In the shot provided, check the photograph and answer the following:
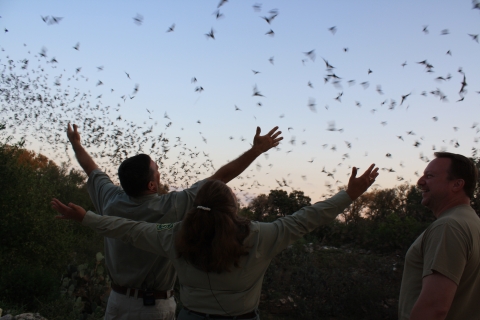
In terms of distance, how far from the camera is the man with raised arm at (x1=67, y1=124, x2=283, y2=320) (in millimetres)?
3830

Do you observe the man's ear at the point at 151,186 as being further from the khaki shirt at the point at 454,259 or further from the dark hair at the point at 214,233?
the khaki shirt at the point at 454,259

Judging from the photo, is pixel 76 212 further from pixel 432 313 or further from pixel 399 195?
pixel 399 195

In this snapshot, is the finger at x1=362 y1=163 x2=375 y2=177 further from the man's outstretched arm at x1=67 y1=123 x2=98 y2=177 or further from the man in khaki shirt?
the man's outstretched arm at x1=67 y1=123 x2=98 y2=177

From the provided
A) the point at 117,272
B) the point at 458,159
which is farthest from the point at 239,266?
the point at 458,159

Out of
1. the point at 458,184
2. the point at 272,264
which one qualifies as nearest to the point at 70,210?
the point at 458,184

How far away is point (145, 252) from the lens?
385 centimetres

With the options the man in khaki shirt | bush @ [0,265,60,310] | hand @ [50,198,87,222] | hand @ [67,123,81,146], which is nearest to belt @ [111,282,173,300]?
hand @ [50,198,87,222]

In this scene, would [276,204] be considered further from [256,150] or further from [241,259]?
[241,259]

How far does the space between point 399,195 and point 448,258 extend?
3096cm

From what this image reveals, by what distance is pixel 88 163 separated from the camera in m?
4.59

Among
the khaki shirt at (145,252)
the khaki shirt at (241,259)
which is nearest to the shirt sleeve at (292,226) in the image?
the khaki shirt at (241,259)

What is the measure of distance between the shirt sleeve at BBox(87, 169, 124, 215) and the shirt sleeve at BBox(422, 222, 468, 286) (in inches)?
102

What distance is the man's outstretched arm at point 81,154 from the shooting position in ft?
15.0

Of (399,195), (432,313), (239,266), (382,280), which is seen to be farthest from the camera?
(399,195)
